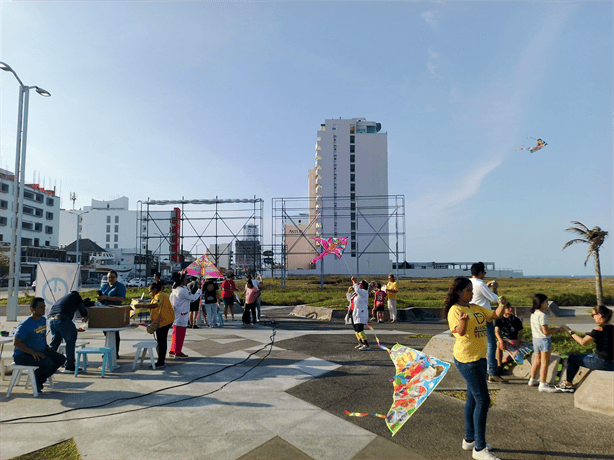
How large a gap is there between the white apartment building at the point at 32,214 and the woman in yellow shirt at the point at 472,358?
2780 inches

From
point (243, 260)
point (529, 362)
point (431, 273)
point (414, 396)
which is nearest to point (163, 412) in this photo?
point (414, 396)

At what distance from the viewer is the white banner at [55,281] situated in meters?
9.60

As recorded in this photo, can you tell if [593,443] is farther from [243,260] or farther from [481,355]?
[243,260]

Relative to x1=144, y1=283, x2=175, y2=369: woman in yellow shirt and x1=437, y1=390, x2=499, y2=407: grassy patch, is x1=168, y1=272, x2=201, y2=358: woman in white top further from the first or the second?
x1=437, y1=390, x2=499, y2=407: grassy patch

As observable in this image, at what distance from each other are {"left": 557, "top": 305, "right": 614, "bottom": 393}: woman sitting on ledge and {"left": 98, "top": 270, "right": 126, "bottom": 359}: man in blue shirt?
8.30 m

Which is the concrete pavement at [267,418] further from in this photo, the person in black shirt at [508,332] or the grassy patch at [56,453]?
the person in black shirt at [508,332]

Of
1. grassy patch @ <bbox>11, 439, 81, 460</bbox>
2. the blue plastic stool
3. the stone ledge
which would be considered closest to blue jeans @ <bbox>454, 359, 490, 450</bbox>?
the stone ledge

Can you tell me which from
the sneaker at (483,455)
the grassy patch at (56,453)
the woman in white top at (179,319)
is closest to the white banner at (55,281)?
the woman in white top at (179,319)

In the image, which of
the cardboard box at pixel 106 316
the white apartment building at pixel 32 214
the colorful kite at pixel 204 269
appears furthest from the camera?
the white apartment building at pixel 32 214

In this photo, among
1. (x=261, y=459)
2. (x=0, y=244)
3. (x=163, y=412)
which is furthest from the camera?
(x=0, y=244)

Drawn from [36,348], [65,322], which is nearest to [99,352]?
[65,322]

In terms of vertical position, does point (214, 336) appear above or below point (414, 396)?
below

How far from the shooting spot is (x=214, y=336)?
38.9ft

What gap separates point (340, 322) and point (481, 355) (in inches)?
462
